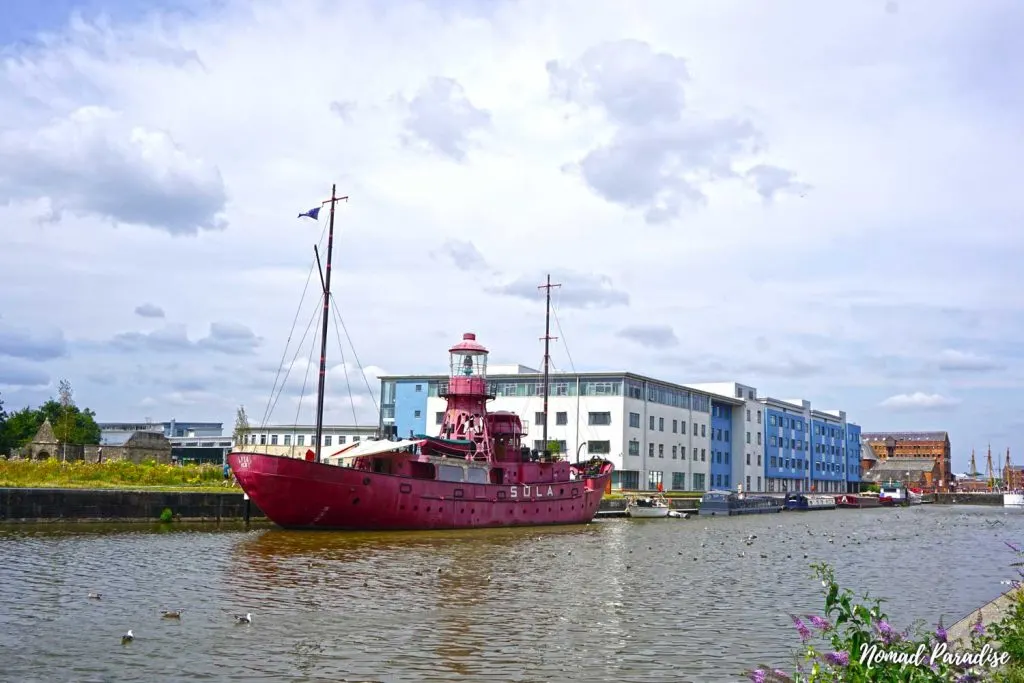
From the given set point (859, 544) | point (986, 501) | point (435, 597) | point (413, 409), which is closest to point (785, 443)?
point (986, 501)

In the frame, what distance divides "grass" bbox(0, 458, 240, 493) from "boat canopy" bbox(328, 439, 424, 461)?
854 centimetres

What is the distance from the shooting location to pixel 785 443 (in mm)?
131500

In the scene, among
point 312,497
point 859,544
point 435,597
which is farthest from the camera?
point 859,544

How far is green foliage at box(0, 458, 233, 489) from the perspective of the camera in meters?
45.9

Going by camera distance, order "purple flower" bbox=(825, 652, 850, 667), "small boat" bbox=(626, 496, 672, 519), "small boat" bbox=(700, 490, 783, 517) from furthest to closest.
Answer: "small boat" bbox=(700, 490, 783, 517), "small boat" bbox=(626, 496, 672, 519), "purple flower" bbox=(825, 652, 850, 667)

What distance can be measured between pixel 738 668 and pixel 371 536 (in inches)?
1102

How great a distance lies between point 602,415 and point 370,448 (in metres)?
51.6

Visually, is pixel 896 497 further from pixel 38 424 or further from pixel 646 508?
pixel 38 424

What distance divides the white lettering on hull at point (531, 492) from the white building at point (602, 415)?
3206 centimetres

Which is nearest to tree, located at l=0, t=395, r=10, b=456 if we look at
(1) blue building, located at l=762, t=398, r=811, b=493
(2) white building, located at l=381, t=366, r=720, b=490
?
(2) white building, located at l=381, t=366, r=720, b=490

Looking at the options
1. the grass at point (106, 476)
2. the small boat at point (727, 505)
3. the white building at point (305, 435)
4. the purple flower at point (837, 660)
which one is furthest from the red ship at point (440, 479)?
the white building at point (305, 435)

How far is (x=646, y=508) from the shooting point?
237 ft

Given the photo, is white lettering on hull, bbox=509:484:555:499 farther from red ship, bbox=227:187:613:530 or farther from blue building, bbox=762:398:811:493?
blue building, bbox=762:398:811:493

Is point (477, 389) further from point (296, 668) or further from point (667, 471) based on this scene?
point (667, 471)
